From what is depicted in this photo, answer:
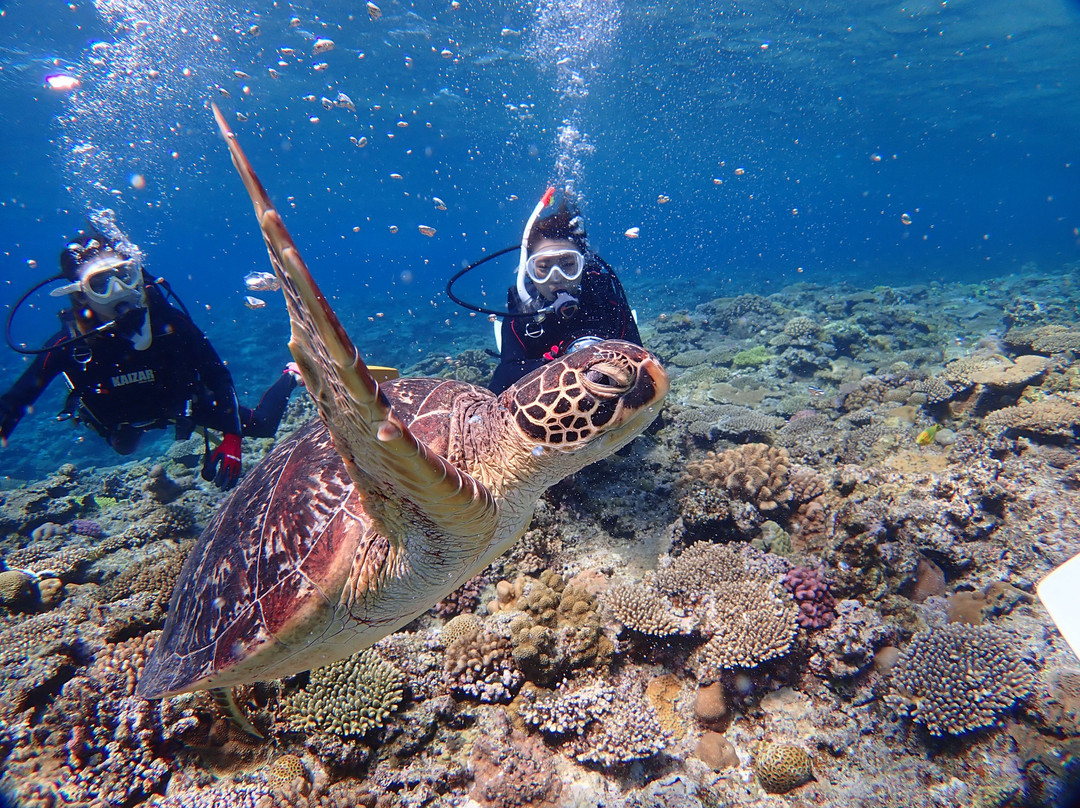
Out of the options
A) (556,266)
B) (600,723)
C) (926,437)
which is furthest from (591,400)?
(926,437)

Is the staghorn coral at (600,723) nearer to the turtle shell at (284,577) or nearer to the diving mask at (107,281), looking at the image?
the turtle shell at (284,577)

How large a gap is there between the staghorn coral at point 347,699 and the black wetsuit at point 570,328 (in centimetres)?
216

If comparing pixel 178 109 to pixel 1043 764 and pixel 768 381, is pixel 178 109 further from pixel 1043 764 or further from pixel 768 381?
pixel 1043 764

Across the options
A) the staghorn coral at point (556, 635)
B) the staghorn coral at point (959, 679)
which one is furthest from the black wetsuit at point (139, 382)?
the staghorn coral at point (959, 679)

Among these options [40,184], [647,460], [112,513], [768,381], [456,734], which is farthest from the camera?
[40,184]

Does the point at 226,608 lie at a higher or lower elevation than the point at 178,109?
lower

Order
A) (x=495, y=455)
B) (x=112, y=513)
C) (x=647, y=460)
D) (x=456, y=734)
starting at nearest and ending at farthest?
(x=495, y=455) < (x=456, y=734) < (x=647, y=460) < (x=112, y=513)

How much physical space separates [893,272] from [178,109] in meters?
36.2

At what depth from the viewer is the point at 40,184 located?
26.2m

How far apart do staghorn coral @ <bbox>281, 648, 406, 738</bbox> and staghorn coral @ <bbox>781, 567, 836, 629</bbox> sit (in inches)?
81.9

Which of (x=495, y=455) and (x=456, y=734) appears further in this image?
(x=456, y=734)

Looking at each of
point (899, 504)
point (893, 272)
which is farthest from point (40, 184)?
point (893, 272)

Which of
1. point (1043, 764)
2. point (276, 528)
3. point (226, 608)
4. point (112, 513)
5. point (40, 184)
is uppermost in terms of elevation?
point (40, 184)

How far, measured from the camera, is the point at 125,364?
395 cm
